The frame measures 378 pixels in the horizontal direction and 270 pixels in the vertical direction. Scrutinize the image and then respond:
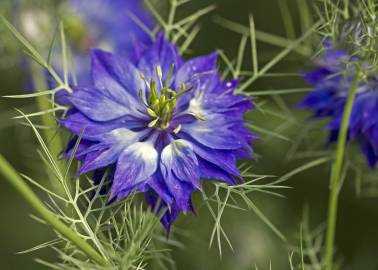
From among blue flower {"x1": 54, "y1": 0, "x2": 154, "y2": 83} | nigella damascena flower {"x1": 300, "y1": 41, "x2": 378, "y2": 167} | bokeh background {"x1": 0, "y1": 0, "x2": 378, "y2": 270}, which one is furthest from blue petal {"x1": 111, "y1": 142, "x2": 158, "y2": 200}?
blue flower {"x1": 54, "y1": 0, "x2": 154, "y2": 83}

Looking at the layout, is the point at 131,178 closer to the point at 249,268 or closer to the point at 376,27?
the point at 376,27

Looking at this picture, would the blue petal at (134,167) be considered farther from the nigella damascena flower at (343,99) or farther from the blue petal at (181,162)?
the nigella damascena flower at (343,99)

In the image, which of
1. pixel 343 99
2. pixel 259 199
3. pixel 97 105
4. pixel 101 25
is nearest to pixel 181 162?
pixel 97 105

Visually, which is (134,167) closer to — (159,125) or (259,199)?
(159,125)

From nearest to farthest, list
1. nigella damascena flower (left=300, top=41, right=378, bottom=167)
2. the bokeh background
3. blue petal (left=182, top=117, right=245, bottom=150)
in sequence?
1. blue petal (left=182, top=117, right=245, bottom=150)
2. nigella damascena flower (left=300, top=41, right=378, bottom=167)
3. the bokeh background

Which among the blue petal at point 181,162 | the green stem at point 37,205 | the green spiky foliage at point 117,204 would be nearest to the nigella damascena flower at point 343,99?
the green spiky foliage at point 117,204

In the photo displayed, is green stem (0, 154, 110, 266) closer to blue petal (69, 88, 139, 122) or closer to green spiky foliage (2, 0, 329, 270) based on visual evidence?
green spiky foliage (2, 0, 329, 270)
